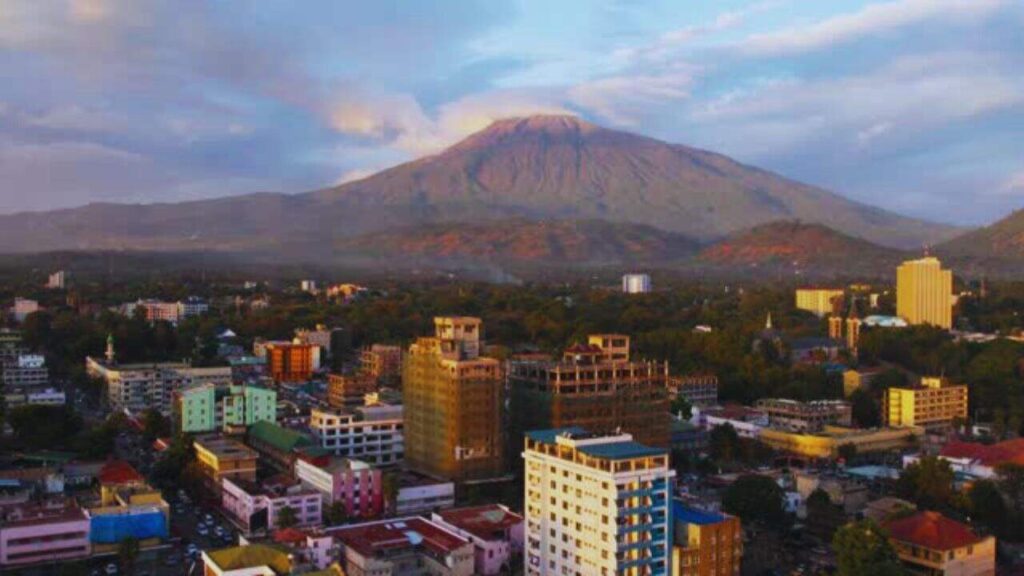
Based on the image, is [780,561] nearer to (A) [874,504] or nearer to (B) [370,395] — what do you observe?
(A) [874,504]

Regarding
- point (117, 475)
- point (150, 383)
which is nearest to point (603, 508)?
point (117, 475)

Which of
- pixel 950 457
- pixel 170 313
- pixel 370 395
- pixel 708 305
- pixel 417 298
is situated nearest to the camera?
pixel 950 457

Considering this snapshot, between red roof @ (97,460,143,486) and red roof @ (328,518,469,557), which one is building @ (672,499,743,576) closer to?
red roof @ (328,518,469,557)

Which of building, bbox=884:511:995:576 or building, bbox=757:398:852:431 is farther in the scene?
building, bbox=757:398:852:431

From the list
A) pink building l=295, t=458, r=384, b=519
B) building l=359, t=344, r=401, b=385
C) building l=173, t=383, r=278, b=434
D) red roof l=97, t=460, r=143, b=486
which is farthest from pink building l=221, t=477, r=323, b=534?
building l=359, t=344, r=401, b=385

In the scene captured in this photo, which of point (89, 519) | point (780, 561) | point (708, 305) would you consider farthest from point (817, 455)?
point (708, 305)

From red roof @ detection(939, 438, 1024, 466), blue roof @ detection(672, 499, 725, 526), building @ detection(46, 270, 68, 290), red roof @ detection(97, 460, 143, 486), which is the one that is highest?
building @ detection(46, 270, 68, 290)

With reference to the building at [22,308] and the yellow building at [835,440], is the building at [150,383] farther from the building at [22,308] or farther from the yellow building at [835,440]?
the yellow building at [835,440]
